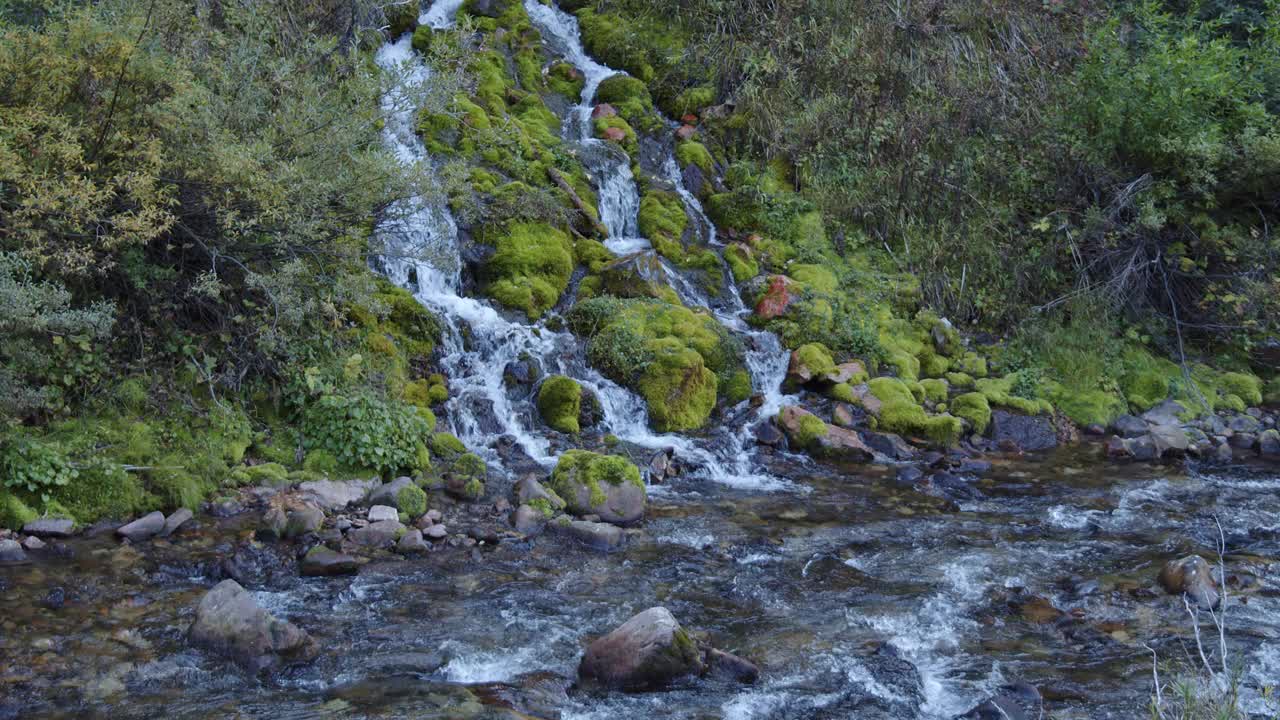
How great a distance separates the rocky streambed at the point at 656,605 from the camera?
5426 mm

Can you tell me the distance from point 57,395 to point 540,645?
197 inches

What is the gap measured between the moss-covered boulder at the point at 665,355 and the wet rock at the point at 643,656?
18.4 feet

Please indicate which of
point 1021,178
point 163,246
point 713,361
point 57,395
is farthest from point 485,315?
point 1021,178

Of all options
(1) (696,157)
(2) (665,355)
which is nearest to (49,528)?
(2) (665,355)

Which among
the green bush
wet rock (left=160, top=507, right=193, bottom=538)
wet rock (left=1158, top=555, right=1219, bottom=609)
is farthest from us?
the green bush

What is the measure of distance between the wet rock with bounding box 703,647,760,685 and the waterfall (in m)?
4.27

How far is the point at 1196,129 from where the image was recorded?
13891 mm

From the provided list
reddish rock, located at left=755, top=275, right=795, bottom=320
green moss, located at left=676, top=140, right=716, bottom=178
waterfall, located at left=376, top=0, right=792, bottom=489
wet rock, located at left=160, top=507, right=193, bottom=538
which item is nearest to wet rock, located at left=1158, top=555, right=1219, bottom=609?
waterfall, located at left=376, top=0, right=792, bottom=489

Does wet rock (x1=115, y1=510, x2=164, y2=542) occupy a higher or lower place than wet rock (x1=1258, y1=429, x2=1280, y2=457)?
higher

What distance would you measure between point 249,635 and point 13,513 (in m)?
2.90

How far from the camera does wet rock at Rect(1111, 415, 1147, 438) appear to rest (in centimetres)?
1278

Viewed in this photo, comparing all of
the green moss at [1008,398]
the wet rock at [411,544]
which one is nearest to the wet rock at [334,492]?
the wet rock at [411,544]

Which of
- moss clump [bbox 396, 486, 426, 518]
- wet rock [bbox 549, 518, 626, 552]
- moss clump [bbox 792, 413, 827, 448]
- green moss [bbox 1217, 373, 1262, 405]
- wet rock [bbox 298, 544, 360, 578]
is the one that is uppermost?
wet rock [bbox 298, 544, 360, 578]

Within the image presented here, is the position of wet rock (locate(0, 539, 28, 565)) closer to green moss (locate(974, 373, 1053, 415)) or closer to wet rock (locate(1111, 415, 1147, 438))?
green moss (locate(974, 373, 1053, 415))
